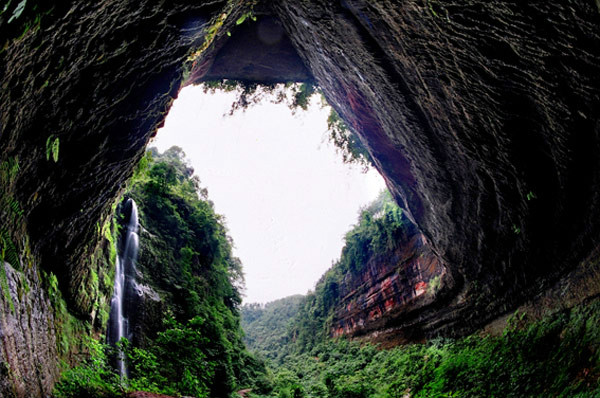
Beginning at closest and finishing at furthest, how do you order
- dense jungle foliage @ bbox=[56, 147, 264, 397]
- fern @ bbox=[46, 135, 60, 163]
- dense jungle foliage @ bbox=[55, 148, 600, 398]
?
1. fern @ bbox=[46, 135, 60, 163]
2. dense jungle foliage @ bbox=[55, 148, 600, 398]
3. dense jungle foliage @ bbox=[56, 147, 264, 397]

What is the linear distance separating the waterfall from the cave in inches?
105

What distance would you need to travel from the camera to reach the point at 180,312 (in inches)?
439

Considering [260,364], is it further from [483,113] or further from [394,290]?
[483,113]

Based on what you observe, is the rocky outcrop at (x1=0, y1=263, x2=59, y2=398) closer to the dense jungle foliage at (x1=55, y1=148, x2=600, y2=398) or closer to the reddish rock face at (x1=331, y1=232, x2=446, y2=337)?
the dense jungle foliage at (x1=55, y1=148, x2=600, y2=398)

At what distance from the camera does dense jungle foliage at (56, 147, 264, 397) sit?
17.7ft

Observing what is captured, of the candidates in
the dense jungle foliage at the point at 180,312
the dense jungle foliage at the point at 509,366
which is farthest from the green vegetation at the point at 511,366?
the dense jungle foliage at the point at 180,312

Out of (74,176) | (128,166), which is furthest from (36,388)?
(128,166)

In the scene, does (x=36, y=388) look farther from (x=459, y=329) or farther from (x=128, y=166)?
(x=459, y=329)

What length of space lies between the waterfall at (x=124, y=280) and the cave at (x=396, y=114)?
2679mm

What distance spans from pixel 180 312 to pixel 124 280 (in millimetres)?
2569

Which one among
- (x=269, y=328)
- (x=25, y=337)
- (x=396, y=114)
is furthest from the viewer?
(x=269, y=328)

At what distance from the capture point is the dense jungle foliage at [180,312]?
17.7ft

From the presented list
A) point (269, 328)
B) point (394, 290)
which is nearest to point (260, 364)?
point (394, 290)

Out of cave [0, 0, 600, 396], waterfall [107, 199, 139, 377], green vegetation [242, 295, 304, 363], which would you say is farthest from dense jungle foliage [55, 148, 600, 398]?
green vegetation [242, 295, 304, 363]
